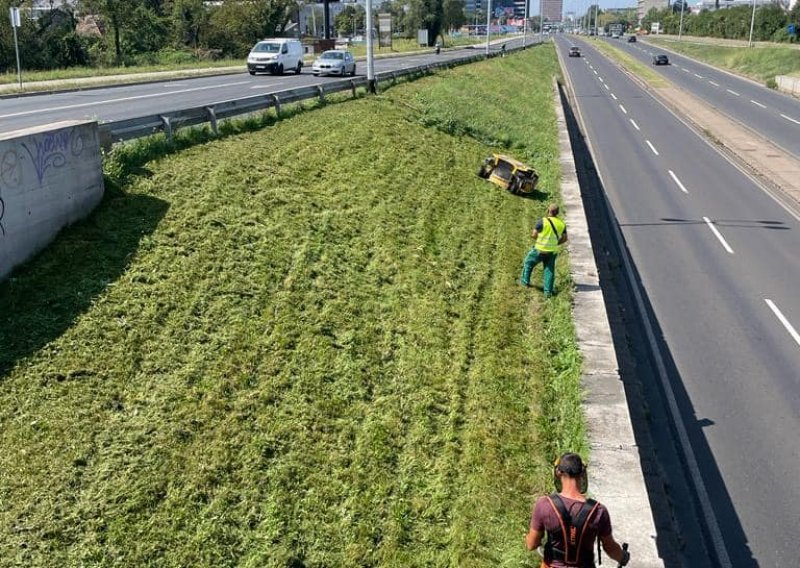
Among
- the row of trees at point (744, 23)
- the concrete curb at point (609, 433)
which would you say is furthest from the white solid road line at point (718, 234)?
the row of trees at point (744, 23)

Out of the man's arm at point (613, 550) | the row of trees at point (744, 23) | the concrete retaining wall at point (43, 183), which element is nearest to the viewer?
the man's arm at point (613, 550)

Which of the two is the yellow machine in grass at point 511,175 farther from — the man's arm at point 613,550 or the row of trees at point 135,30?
the row of trees at point 135,30

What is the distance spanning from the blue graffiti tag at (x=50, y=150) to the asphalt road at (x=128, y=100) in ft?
21.9

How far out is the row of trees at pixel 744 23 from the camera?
87.9 m

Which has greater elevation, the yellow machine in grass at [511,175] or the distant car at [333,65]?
the distant car at [333,65]

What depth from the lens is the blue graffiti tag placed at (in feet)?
32.6

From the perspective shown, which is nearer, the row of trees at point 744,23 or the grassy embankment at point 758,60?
the grassy embankment at point 758,60

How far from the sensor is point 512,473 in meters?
8.29

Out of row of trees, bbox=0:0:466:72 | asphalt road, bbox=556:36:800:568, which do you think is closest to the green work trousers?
asphalt road, bbox=556:36:800:568

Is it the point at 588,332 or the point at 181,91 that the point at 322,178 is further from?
the point at 181,91

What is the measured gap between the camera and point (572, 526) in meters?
4.93

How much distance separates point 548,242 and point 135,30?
6267cm

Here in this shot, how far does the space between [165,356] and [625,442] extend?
5590mm

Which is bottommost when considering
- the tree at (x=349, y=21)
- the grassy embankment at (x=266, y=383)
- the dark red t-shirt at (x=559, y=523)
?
the grassy embankment at (x=266, y=383)
